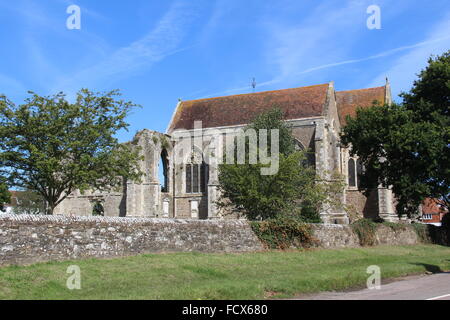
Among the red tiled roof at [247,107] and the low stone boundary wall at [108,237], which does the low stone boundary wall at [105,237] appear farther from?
the red tiled roof at [247,107]

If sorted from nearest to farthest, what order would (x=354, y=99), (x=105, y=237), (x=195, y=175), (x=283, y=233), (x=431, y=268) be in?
(x=105, y=237)
(x=431, y=268)
(x=283, y=233)
(x=195, y=175)
(x=354, y=99)

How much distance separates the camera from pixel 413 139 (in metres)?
30.1

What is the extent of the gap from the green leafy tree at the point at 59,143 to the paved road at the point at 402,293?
16235mm

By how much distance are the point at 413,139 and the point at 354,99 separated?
19107 millimetres

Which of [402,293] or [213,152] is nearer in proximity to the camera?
[402,293]

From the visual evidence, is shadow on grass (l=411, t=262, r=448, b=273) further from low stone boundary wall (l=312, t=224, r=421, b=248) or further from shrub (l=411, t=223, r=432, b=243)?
shrub (l=411, t=223, r=432, b=243)

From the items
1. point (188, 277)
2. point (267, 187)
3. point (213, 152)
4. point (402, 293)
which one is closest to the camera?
point (402, 293)

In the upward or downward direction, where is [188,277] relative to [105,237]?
downward

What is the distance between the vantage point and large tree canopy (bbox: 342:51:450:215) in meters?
30.2

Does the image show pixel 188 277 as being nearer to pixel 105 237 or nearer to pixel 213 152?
pixel 105 237

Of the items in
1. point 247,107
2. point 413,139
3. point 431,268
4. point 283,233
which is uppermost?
point 247,107
